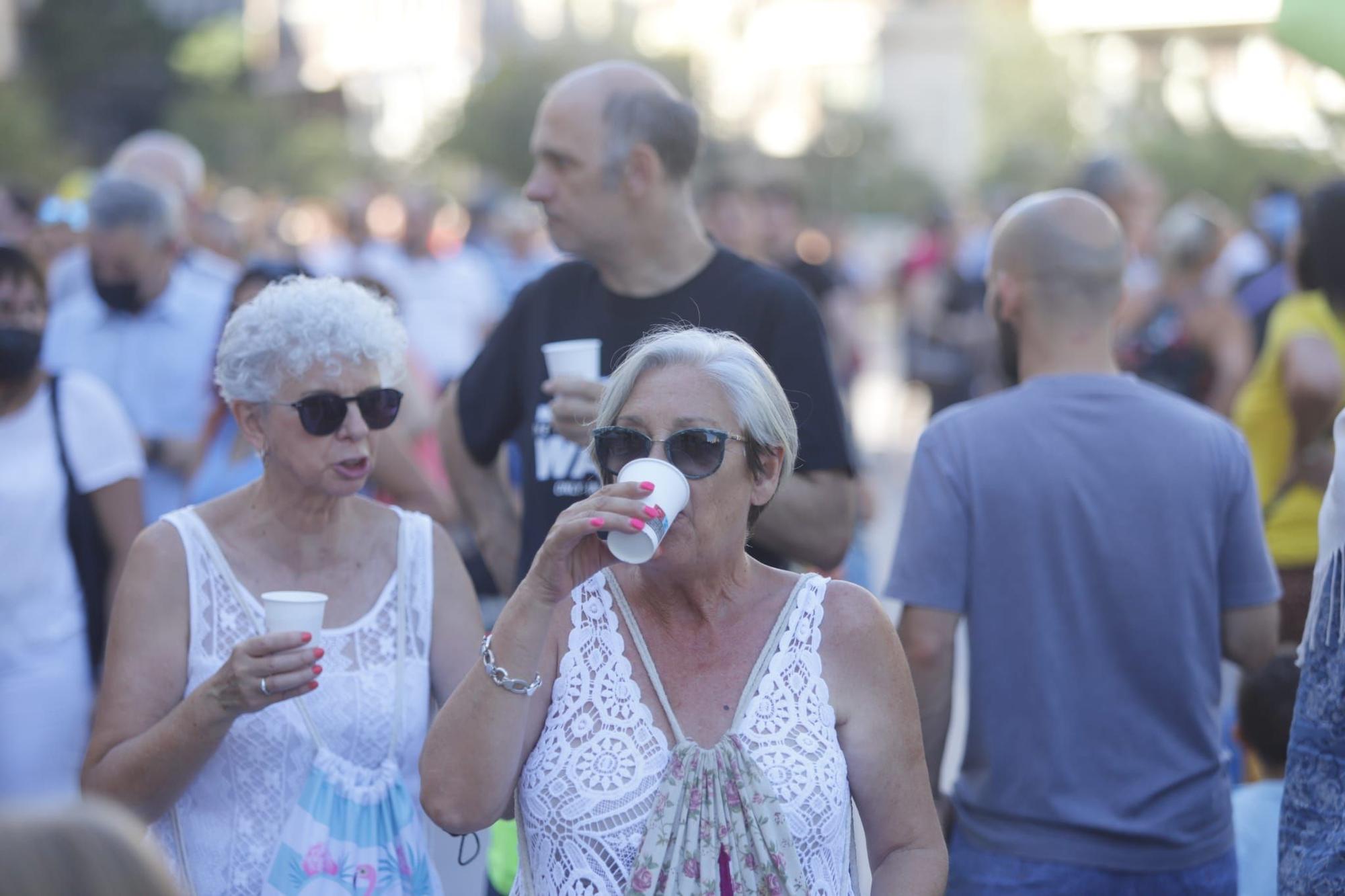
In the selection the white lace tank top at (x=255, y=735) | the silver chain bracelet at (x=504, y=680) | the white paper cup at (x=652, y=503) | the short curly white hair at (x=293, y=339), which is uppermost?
the short curly white hair at (x=293, y=339)

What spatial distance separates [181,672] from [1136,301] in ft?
23.5

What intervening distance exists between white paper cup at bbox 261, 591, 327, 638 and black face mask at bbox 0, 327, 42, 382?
6.62ft

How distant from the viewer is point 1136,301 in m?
8.97

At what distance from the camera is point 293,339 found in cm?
312

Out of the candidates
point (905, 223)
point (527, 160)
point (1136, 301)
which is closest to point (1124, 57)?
point (905, 223)

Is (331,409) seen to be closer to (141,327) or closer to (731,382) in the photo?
(731,382)

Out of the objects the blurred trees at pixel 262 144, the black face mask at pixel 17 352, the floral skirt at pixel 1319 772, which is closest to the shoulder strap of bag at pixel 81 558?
the black face mask at pixel 17 352

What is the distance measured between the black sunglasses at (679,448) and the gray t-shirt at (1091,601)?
3.12ft

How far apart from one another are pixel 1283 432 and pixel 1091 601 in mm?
2089

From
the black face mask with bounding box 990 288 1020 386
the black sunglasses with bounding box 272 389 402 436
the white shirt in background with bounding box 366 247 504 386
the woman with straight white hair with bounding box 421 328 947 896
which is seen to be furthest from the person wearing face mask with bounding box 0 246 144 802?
the white shirt in background with bounding box 366 247 504 386

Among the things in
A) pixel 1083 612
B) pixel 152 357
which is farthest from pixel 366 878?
pixel 152 357

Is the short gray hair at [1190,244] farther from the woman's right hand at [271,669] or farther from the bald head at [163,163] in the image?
the woman's right hand at [271,669]

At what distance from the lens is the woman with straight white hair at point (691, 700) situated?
2.43 metres

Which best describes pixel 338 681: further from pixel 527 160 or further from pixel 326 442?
pixel 527 160
